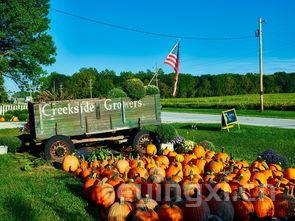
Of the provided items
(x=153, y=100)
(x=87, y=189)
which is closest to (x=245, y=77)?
(x=153, y=100)

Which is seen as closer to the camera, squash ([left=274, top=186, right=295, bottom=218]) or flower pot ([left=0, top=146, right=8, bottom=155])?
squash ([left=274, top=186, right=295, bottom=218])

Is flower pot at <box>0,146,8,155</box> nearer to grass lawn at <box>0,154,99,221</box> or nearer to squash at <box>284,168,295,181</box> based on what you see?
grass lawn at <box>0,154,99,221</box>

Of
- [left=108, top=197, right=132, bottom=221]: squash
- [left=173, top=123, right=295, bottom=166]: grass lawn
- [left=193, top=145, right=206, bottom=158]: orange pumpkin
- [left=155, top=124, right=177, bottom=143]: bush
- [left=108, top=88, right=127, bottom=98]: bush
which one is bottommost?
[left=173, top=123, right=295, bottom=166]: grass lawn

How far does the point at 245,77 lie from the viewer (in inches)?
4336

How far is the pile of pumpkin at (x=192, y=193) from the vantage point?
5984mm

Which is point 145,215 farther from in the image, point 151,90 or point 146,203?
point 151,90

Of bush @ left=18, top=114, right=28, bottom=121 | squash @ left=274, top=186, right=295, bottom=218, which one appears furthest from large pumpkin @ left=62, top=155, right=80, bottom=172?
bush @ left=18, top=114, right=28, bottom=121

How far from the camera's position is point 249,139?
1689cm

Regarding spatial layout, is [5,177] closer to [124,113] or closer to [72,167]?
[72,167]

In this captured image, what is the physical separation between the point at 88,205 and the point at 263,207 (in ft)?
8.81

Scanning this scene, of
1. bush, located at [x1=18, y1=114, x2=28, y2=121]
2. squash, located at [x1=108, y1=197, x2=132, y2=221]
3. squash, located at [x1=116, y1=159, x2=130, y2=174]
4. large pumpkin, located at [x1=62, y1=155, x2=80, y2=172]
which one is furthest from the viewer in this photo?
bush, located at [x1=18, y1=114, x2=28, y2=121]

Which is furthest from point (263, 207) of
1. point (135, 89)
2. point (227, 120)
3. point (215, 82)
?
point (215, 82)

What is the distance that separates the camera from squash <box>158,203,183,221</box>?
580cm

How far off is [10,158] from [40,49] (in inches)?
674
